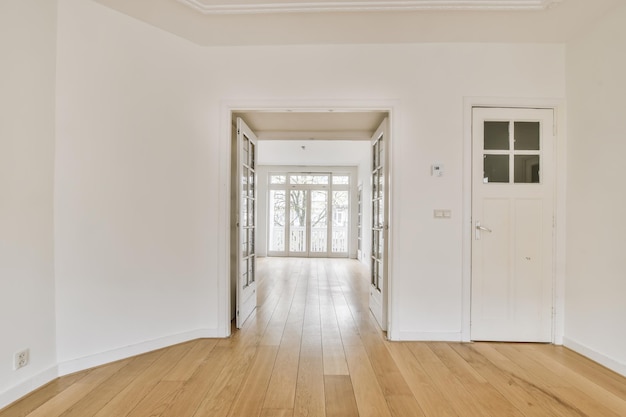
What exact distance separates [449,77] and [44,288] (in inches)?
142

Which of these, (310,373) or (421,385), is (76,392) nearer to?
(310,373)

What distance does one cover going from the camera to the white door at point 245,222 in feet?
9.96

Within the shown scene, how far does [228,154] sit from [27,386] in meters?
2.12

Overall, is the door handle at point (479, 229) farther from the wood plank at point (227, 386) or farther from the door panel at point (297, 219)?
the door panel at point (297, 219)

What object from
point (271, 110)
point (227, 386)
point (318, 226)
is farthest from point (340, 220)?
point (227, 386)

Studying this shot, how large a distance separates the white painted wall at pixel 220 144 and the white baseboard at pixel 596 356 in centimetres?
95

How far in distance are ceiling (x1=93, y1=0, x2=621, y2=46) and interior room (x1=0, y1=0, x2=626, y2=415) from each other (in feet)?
0.05

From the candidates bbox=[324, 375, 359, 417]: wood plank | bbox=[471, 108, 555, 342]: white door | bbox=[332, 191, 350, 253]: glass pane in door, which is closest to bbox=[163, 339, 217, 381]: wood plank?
bbox=[324, 375, 359, 417]: wood plank

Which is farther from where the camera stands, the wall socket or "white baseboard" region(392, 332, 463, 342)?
"white baseboard" region(392, 332, 463, 342)

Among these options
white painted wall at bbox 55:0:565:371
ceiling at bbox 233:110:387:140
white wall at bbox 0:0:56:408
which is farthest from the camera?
ceiling at bbox 233:110:387:140

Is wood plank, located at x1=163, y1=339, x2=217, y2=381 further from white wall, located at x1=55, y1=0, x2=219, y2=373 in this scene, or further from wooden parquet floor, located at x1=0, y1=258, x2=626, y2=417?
white wall, located at x1=55, y1=0, x2=219, y2=373

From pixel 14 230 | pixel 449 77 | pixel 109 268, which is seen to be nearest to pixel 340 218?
Result: pixel 449 77

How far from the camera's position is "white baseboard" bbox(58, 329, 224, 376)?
2137mm

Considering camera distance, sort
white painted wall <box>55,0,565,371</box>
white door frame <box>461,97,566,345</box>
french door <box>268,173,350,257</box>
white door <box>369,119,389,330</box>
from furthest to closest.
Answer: french door <box>268,173,350,257</box>, white door <box>369,119,389,330</box>, white door frame <box>461,97,566,345</box>, white painted wall <box>55,0,565,371</box>
